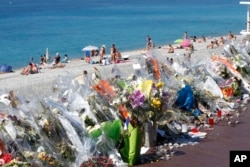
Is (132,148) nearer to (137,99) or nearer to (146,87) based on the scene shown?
(137,99)

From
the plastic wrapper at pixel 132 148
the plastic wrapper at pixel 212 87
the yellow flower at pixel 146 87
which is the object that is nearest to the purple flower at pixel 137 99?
the yellow flower at pixel 146 87

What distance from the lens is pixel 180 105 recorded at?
1605 cm

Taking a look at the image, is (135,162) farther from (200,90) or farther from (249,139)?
(200,90)

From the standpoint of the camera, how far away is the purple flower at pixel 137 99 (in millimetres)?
12719

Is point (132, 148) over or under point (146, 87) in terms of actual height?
under

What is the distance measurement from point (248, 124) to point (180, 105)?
204 centimetres

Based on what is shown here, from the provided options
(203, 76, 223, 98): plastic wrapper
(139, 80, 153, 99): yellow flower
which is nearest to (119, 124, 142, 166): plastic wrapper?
(139, 80, 153, 99): yellow flower

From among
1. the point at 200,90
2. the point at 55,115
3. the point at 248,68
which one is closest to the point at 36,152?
the point at 55,115

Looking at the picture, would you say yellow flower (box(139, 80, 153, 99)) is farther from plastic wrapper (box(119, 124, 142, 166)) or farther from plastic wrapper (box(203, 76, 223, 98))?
plastic wrapper (box(203, 76, 223, 98))

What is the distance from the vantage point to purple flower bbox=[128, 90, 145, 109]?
501 inches

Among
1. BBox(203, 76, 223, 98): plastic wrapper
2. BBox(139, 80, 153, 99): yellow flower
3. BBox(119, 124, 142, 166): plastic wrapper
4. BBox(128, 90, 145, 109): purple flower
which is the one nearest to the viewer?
BBox(119, 124, 142, 166): plastic wrapper

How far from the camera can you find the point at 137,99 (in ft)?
41.9

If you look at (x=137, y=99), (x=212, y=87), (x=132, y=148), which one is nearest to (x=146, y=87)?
(x=137, y=99)

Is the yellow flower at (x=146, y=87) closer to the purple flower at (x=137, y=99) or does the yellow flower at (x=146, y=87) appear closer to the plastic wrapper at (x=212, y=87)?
the purple flower at (x=137, y=99)
